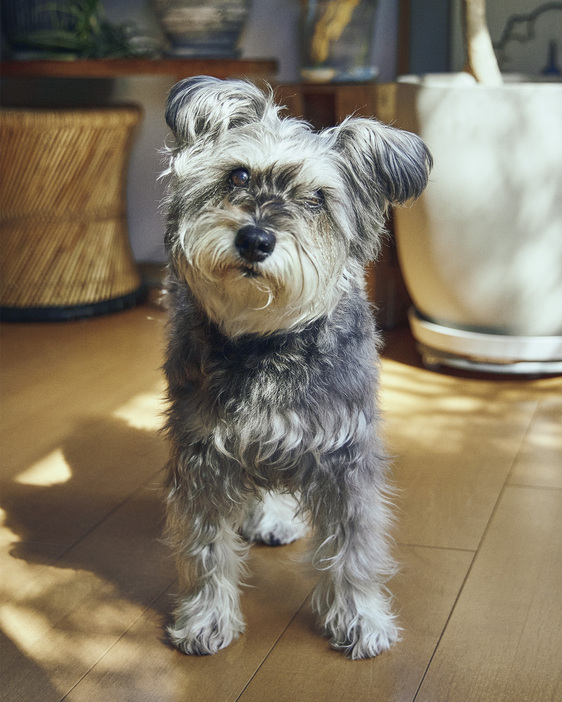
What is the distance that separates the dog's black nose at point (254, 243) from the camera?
3.84ft

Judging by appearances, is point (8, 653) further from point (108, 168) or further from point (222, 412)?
point (108, 168)

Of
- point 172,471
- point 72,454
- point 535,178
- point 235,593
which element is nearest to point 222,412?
point 172,471

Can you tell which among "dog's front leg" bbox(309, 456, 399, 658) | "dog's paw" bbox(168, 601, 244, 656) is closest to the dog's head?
"dog's front leg" bbox(309, 456, 399, 658)

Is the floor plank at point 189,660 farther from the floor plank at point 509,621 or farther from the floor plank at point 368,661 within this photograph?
the floor plank at point 509,621

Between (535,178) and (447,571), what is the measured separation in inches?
48.3

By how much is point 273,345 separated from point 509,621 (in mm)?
654

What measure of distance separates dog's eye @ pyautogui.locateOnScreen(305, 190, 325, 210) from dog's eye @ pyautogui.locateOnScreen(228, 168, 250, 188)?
9cm

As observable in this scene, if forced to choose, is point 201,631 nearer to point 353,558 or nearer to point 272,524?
point 353,558

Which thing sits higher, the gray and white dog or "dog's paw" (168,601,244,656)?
the gray and white dog

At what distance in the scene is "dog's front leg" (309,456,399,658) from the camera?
1.42m

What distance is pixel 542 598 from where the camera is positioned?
62.7 inches

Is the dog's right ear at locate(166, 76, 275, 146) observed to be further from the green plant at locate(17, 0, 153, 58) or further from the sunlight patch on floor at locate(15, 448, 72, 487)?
the green plant at locate(17, 0, 153, 58)

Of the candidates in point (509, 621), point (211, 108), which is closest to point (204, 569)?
point (509, 621)

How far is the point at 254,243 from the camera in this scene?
1.17 meters
